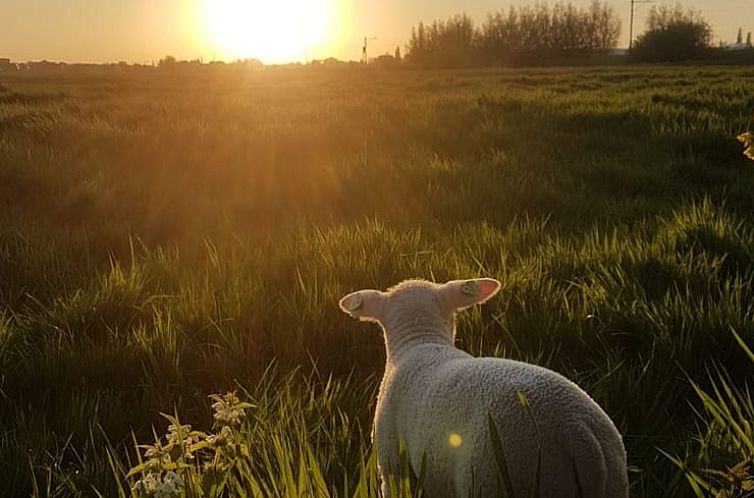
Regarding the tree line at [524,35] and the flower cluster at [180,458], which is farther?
the tree line at [524,35]

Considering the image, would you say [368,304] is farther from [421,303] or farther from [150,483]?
[150,483]

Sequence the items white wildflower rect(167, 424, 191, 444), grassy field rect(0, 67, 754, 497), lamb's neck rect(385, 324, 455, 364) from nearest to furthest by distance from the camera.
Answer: white wildflower rect(167, 424, 191, 444), lamb's neck rect(385, 324, 455, 364), grassy field rect(0, 67, 754, 497)

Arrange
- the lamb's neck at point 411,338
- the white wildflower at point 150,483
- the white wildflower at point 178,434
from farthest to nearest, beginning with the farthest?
the lamb's neck at point 411,338
the white wildflower at point 178,434
the white wildflower at point 150,483

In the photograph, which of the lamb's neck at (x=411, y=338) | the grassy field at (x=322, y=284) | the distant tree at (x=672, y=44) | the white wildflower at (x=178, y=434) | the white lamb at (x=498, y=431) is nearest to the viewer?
the white lamb at (x=498, y=431)

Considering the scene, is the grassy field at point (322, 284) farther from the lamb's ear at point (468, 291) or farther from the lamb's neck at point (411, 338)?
the lamb's ear at point (468, 291)

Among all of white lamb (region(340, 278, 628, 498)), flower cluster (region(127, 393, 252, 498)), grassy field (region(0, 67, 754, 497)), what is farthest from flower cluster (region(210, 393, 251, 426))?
white lamb (region(340, 278, 628, 498))

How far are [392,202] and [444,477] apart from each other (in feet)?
14.4

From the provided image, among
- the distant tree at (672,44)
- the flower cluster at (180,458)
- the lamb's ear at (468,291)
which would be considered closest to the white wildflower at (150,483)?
the flower cluster at (180,458)

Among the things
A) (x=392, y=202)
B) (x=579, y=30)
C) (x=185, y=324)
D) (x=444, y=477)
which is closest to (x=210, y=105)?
(x=392, y=202)

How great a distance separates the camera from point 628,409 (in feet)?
8.16

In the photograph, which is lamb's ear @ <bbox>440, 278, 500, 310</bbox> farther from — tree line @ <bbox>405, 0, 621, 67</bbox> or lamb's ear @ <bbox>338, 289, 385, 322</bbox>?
tree line @ <bbox>405, 0, 621, 67</bbox>

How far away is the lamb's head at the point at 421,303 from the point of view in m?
2.02

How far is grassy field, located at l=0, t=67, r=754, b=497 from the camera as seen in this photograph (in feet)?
7.75

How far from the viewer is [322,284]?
148 inches
